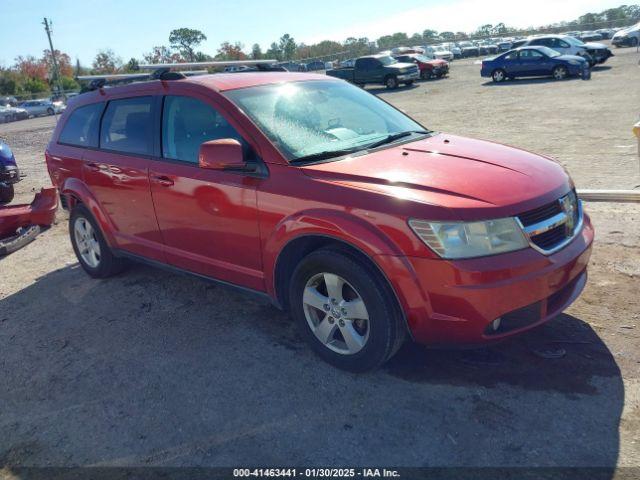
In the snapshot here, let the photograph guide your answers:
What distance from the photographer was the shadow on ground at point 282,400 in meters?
2.86

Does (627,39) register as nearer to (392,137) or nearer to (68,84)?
(392,137)

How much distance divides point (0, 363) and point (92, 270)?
1613 mm

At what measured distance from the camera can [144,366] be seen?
390 centimetres

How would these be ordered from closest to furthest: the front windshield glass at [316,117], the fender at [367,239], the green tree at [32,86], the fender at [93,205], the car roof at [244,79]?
the fender at [367,239] < the front windshield glass at [316,117] < the car roof at [244,79] < the fender at [93,205] < the green tree at [32,86]

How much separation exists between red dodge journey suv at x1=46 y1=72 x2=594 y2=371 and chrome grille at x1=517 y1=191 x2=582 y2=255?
0.01 metres

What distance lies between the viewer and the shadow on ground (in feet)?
9.38

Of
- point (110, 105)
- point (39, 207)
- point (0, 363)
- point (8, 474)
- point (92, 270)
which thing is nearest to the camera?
point (8, 474)

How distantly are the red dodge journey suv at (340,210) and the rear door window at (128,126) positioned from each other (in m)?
0.02

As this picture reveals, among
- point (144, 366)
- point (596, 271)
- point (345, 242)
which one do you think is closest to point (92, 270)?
point (144, 366)

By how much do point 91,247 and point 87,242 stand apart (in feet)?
0.27

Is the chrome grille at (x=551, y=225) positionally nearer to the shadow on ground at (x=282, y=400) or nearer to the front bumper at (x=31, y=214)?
the shadow on ground at (x=282, y=400)

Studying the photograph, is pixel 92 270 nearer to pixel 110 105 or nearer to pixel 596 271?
pixel 110 105

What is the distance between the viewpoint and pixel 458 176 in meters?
3.32

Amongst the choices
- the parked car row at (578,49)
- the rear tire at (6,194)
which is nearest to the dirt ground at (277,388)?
the rear tire at (6,194)
